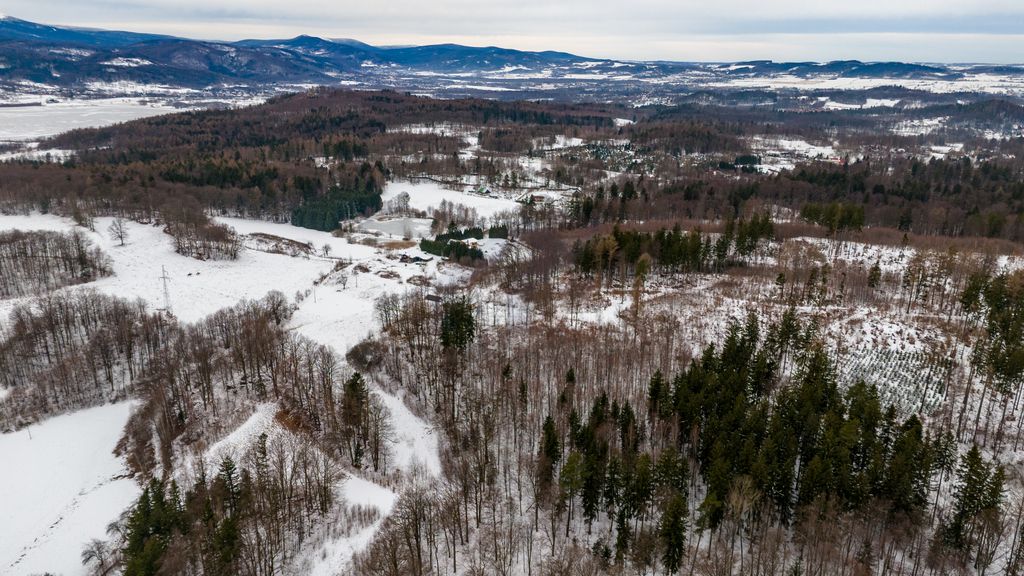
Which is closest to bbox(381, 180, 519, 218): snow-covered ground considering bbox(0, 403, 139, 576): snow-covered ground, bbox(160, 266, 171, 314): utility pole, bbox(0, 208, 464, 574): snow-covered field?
bbox(0, 208, 464, 574): snow-covered field

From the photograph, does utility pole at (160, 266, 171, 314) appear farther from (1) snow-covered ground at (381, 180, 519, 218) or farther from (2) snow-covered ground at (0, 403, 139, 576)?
(1) snow-covered ground at (381, 180, 519, 218)

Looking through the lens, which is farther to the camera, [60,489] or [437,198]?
[437,198]

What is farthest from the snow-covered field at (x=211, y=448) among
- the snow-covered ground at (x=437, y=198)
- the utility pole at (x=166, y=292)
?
the snow-covered ground at (x=437, y=198)

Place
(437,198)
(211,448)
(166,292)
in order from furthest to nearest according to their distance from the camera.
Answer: (437,198), (166,292), (211,448)

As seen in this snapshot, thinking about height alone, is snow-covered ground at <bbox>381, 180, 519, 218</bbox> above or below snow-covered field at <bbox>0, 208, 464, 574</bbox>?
above

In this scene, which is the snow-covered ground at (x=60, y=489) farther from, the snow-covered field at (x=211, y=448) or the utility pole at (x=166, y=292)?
the utility pole at (x=166, y=292)

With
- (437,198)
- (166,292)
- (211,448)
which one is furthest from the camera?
(437,198)

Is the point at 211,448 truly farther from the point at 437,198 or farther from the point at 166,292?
the point at 437,198

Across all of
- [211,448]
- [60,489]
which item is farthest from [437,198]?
[60,489]

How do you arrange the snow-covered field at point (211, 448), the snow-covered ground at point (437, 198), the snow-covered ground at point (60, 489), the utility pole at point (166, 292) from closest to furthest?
1. the snow-covered ground at point (60, 489)
2. the snow-covered field at point (211, 448)
3. the utility pole at point (166, 292)
4. the snow-covered ground at point (437, 198)
